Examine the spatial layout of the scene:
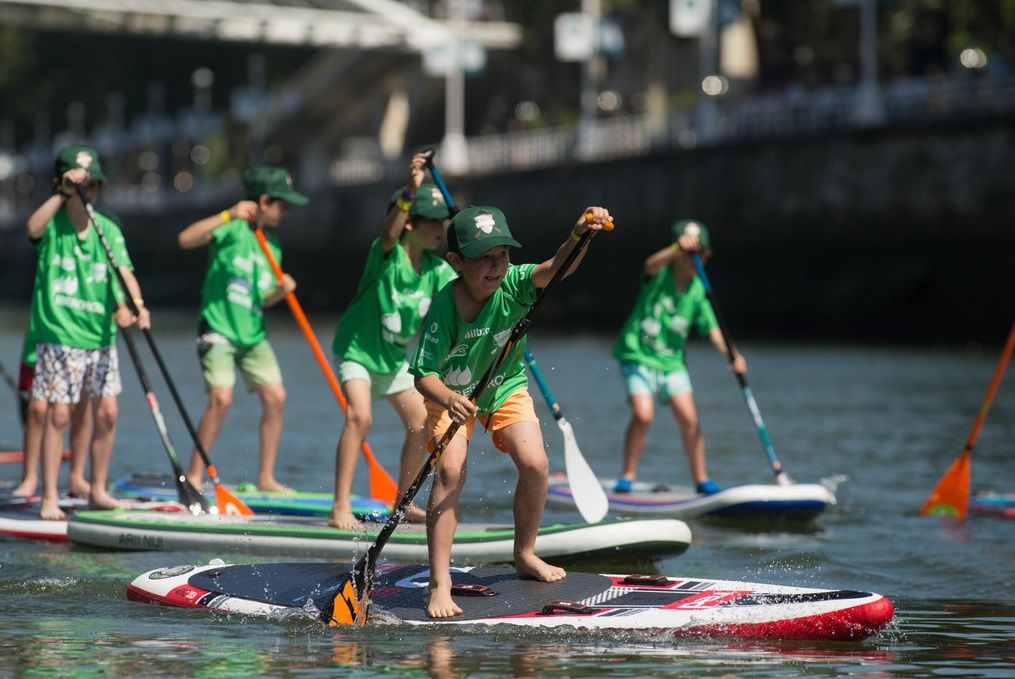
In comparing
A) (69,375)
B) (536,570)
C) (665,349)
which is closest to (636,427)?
(665,349)

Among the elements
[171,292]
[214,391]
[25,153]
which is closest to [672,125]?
[171,292]

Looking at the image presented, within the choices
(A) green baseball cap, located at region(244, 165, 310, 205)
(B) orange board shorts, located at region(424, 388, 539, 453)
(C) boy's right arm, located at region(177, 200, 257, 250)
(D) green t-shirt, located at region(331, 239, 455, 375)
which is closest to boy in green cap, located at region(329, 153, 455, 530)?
(D) green t-shirt, located at region(331, 239, 455, 375)

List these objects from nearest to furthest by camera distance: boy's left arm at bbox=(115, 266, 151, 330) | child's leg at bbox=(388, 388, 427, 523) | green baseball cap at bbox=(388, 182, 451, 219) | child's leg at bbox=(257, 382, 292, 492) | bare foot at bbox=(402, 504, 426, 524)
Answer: child's leg at bbox=(388, 388, 427, 523) → green baseball cap at bbox=(388, 182, 451, 219) → bare foot at bbox=(402, 504, 426, 524) → boy's left arm at bbox=(115, 266, 151, 330) → child's leg at bbox=(257, 382, 292, 492)

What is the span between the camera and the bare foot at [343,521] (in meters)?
10.5

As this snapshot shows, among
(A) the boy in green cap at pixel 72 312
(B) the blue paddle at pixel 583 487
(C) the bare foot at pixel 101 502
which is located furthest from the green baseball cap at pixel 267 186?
(B) the blue paddle at pixel 583 487

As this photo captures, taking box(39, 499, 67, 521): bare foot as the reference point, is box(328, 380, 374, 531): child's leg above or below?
above

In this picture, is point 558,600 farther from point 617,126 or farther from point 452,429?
point 617,126

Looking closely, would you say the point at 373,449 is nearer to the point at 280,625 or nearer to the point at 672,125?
the point at 280,625

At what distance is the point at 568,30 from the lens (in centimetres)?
4962

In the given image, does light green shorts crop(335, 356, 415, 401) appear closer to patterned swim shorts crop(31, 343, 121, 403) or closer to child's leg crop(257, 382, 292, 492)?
patterned swim shorts crop(31, 343, 121, 403)

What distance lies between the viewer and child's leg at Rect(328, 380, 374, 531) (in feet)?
34.2

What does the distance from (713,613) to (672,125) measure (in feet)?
124

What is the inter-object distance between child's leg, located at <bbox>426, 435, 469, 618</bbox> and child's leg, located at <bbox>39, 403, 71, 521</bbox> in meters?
3.47

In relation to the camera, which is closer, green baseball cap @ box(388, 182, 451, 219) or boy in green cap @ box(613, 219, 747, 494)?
green baseball cap @ box(388, 182, 451, 219)
